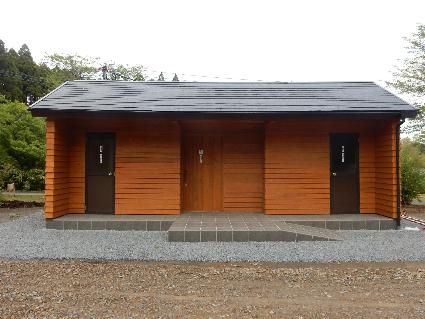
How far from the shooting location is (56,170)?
8.11 m

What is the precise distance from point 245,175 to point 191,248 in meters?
3.47

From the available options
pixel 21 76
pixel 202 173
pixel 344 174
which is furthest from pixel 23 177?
pixel 21 76

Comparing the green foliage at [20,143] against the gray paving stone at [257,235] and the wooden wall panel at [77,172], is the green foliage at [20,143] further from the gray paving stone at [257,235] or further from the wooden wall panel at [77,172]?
the gray paving stone at [257,235]

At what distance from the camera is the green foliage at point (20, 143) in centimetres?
1464

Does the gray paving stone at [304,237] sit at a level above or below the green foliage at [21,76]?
below

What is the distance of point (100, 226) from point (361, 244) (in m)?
5.20

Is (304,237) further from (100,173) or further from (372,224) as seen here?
(100,173)

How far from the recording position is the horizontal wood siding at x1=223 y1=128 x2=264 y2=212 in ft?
30.5

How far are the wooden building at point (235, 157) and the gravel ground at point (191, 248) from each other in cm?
133

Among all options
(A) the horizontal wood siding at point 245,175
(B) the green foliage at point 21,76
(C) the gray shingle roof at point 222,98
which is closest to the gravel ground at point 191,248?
(A) the horizontal wood siding at point 245,175

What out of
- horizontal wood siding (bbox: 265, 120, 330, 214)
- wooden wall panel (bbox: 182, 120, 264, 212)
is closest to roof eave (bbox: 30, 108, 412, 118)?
horizontal wood siding (bbox: 265, 120, 330, 214)

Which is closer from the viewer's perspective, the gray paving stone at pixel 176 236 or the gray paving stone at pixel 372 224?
the gray paving stone at pixel 176 236

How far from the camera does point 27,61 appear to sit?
34.0 m

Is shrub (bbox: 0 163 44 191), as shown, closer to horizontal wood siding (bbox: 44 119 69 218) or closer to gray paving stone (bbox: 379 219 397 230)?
horizontal wood siding (bbox: 44 119 69 218)
